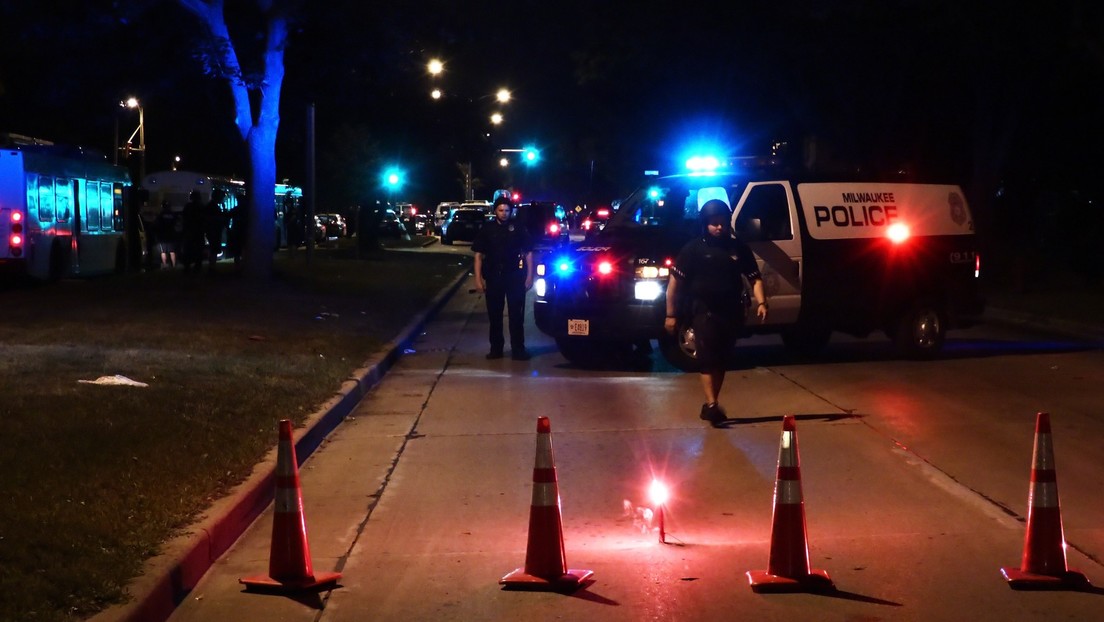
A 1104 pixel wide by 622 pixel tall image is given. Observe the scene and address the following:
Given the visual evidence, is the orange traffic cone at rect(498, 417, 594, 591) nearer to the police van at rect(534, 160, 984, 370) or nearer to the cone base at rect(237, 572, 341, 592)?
the cone base at rect(237, 572, 341, 592)

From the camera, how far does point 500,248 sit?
51.8 feet

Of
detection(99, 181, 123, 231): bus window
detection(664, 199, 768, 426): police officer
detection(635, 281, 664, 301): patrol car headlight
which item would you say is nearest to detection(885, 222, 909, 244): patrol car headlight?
detection(635, 281, 664, 301): patrol car headlight

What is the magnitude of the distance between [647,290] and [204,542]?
7906 mm

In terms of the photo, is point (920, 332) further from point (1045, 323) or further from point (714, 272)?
point (1045, 323)

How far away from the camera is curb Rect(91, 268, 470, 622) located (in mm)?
5992

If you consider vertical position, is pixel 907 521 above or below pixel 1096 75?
below

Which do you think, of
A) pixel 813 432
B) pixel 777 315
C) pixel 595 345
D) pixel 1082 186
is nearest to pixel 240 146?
pixel 595 345

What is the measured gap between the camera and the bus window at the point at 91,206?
2934cm

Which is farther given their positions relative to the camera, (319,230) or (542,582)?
(319,230)

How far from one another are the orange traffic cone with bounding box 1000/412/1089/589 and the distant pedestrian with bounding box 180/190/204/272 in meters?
24.0

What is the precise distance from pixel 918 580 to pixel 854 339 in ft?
39.2

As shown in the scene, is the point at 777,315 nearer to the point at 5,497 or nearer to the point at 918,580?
the point at 918,580

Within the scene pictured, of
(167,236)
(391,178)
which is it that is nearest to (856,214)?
(167,236)

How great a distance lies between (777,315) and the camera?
48.4 ft
